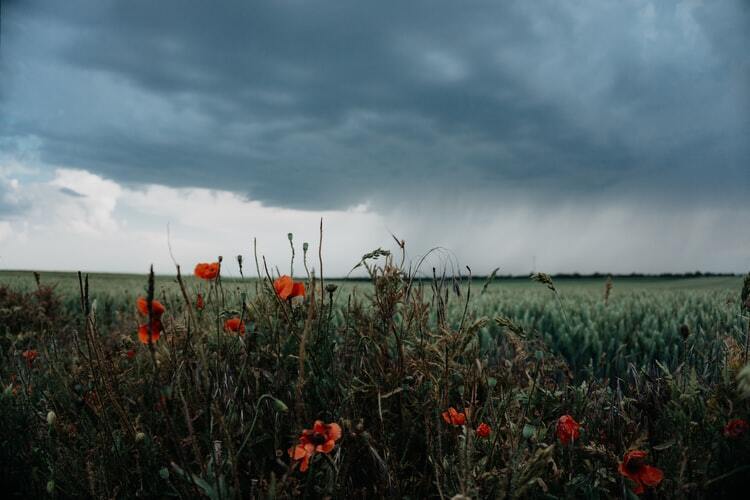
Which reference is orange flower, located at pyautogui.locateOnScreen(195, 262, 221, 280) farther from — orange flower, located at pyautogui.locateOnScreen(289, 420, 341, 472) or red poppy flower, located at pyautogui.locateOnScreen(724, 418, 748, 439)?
red poppy flower, located at pyautogui.locateOnScreen(724, 418, 748, 439)

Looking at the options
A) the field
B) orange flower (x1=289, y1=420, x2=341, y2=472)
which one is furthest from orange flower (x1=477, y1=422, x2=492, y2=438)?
orange flower (x1=289, y1=420, x2=341, y2=472)

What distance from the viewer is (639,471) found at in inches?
70.3

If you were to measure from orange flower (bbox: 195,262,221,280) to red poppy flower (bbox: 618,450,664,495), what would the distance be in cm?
192

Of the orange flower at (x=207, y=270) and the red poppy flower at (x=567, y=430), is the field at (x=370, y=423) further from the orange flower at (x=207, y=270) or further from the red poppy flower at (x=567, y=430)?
the orange flower at (x=207, y=270)

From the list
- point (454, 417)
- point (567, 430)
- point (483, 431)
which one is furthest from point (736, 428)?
point (454, 417)

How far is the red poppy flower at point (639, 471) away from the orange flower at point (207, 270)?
1.92 meters

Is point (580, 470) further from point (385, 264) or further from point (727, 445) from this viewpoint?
point (385, 264)

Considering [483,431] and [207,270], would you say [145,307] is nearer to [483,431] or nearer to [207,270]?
[207,270]

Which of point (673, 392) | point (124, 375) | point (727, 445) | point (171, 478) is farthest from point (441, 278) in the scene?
point (124, 375)

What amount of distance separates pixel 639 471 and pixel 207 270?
2051 millimetres

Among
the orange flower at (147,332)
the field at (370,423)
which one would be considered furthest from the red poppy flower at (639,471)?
the orange flower at (147,332)

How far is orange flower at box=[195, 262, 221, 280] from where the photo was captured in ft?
8.54

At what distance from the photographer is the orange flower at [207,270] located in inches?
103

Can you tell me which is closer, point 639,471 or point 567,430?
point 639,471
